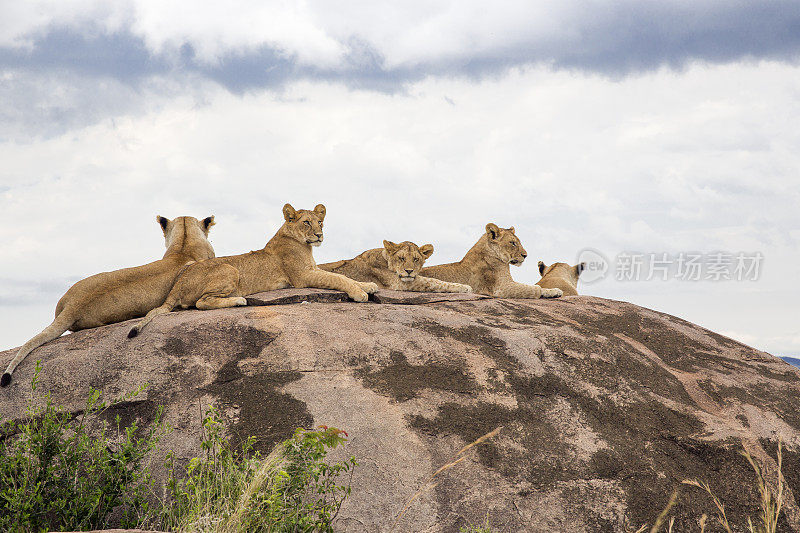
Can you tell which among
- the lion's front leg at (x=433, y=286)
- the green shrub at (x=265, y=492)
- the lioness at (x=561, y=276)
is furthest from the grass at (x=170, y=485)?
the lioness at (x=561, y=276)

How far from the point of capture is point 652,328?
9.08 m

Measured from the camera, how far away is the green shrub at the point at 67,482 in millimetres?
5234

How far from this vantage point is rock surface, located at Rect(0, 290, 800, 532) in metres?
5.41

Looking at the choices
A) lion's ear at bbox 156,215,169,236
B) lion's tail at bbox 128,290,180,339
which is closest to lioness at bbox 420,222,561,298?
lion's ear at bbox 156,215,169,236

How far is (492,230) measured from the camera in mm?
12641

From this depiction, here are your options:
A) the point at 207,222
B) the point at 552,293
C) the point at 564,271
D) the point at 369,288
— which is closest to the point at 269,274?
the point at 369,288

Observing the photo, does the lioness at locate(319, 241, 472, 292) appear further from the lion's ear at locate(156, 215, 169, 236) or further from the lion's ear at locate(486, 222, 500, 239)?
the lion's ear at locate(156, 215, 169, 236)

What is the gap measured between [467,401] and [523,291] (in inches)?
247

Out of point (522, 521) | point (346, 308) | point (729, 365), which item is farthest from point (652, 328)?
point (522, 521)

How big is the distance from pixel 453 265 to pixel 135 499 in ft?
26.9

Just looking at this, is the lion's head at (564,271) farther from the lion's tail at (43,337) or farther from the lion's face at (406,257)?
the lion's tail at (43,337)

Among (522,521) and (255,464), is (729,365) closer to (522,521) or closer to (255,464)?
(522,521)

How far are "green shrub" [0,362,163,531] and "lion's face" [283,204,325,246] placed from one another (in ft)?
15.8

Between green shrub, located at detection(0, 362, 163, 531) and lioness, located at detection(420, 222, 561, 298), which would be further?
lioness, located at detection(420, 222, 561, 298)
